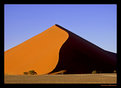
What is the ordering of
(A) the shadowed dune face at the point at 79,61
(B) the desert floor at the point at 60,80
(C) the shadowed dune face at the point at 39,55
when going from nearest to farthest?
(B) the desert floor at the point at 60,80, (A) the shadowed dune face at the point at 79,61, (C) the shadowed dune face at the point at 39,55

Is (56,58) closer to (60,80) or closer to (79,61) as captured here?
(79,61)

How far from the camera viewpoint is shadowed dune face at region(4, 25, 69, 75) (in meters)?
38.0

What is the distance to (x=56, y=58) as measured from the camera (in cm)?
3791

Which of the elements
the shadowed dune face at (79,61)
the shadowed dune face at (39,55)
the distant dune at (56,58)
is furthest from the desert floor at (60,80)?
the shadowed dune face at (39,55)

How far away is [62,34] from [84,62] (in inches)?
402

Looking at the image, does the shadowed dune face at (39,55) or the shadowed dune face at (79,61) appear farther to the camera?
the shadowed dune face at (39,55)

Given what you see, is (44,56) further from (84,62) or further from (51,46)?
(84,62)

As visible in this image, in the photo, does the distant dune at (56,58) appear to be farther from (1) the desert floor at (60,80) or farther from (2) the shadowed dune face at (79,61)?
(1) the desert floor at (60,80)

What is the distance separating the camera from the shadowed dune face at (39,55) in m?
38.0

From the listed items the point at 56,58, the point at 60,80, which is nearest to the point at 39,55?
the point at 56,58

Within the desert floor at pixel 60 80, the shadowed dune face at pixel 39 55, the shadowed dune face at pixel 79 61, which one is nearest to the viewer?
the desert floor at pixel 60 80

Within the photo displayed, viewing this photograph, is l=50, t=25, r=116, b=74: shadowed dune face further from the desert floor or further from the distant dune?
the desert floor

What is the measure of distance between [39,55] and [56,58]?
210 inches
